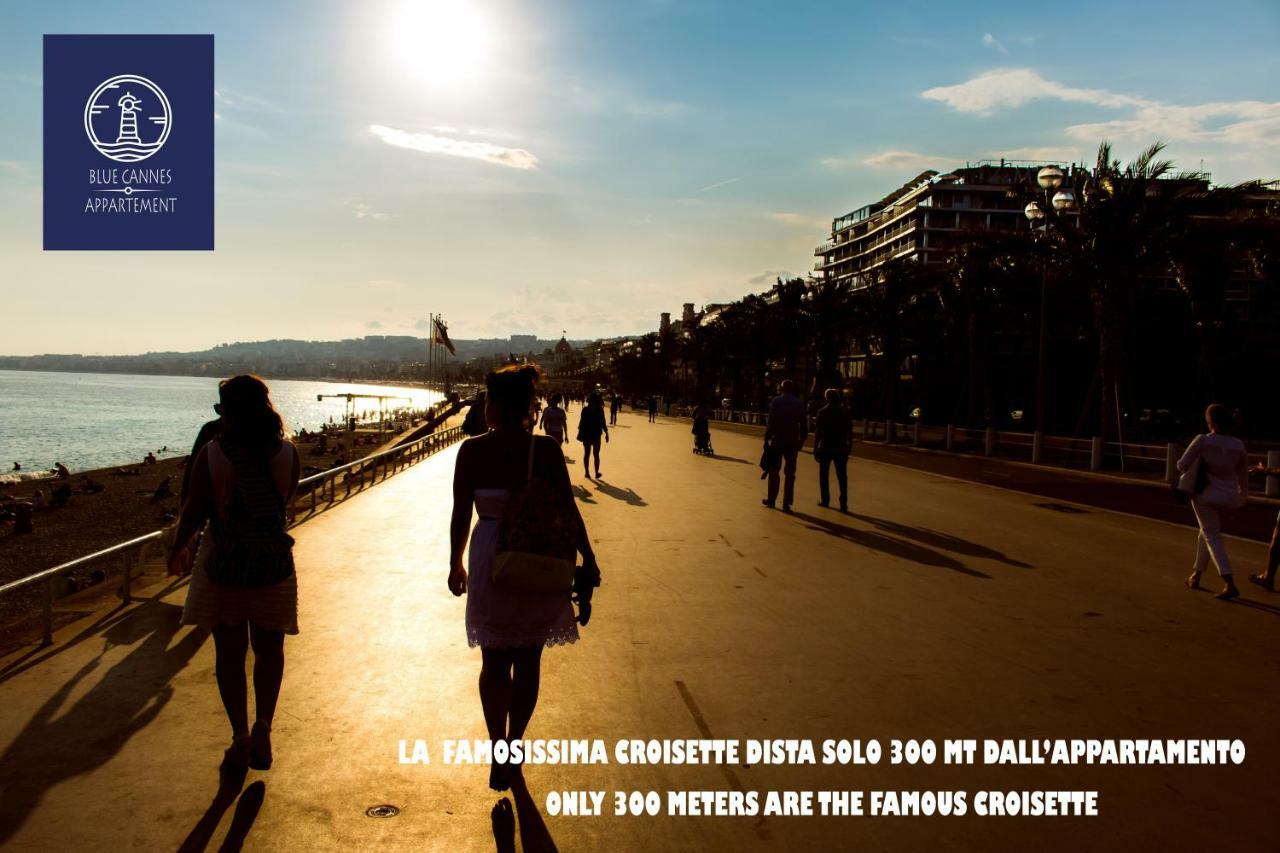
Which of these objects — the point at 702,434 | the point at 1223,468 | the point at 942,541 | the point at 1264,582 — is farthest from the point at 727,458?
the point at 1223,468

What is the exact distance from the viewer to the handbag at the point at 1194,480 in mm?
8156

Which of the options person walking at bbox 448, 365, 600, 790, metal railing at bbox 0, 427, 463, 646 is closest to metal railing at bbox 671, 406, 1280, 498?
metal railing at bbox 0, 427, 463, 646

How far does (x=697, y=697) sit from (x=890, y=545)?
6.13 metres

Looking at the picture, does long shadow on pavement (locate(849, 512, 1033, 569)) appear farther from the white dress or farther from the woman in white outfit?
the white dress

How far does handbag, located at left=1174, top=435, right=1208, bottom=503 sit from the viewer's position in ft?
26.8

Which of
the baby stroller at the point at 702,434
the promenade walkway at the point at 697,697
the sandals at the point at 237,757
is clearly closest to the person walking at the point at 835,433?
the promenade walkway at the point at 697,697

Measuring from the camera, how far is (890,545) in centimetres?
1066

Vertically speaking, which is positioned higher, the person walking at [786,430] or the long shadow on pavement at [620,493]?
the person walking at [786,430]

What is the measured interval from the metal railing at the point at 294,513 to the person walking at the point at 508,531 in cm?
106

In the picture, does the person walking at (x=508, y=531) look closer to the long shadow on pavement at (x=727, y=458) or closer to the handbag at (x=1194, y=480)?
the handbag at (x=1194, y=480)

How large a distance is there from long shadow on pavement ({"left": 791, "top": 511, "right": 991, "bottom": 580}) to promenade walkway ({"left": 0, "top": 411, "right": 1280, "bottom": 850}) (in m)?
0.17

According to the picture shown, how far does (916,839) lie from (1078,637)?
3.70 m

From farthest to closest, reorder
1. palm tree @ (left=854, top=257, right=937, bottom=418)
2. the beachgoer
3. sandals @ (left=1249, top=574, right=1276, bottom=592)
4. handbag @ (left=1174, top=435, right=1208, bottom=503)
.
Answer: palm tree @ (left=854, top=257, right=937, bottom=418) → sandals @ (left=1249, top=574, right=1276, bottom=592) → handbag @ (left=1174, top=435, right=1208, bottom=503) → the beachgoer

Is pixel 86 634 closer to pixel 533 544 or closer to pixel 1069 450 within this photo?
pixel 533 544
